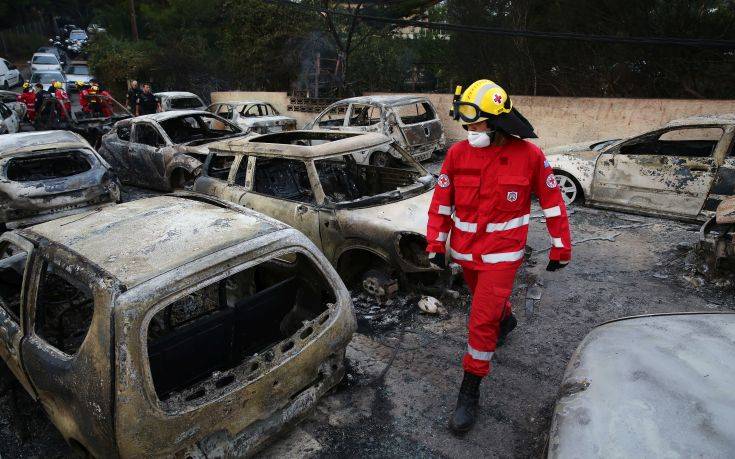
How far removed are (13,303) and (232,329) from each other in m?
1.86

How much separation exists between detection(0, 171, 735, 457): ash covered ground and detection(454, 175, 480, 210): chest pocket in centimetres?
141

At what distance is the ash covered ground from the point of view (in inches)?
121

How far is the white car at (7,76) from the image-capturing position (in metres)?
21.2

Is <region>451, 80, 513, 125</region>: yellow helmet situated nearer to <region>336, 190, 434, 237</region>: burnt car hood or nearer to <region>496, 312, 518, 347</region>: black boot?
<region>336, 190, 434, 237</region>: burnt car hood

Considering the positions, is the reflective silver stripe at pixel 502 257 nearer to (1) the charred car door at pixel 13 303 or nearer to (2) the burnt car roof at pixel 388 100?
(1) the charred car door at pixel 13 303

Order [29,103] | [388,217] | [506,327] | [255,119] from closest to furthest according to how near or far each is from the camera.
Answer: [506,327], [388,217], [255,119], [29,103]

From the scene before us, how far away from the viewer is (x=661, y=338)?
2406 mm

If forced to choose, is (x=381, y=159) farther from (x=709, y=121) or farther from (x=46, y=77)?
(x=46, y=77)

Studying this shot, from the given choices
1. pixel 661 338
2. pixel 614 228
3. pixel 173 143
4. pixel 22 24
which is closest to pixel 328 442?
pixel 661 338

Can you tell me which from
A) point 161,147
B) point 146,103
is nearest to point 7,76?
point 146,103

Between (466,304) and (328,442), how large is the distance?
2097 mm

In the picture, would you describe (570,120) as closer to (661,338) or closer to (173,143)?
(173,143)

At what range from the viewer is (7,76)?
21.6 metres

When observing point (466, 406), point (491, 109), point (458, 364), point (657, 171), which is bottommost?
point (458, 364)
